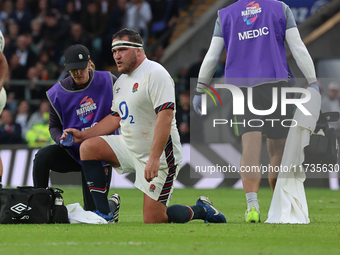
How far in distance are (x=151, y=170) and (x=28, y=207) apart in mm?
1171

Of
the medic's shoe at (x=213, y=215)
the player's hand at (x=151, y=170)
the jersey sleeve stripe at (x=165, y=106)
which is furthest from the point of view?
the medic's shoe at (x=213, y=215)

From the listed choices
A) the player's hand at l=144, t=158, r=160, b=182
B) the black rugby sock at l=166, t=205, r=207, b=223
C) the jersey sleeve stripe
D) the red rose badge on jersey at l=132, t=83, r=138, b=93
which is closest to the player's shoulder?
the red rose badge on jersey at l=132, t=83, r=138, b=93

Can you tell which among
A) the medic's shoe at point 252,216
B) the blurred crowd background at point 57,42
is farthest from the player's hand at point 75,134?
the blurred crowd background at point 57,42

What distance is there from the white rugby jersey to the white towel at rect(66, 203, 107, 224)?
640mm

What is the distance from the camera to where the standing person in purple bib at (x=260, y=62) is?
528 centimetres

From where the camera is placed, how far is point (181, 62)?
1477 centimetres

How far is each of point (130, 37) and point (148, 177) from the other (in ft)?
4.17

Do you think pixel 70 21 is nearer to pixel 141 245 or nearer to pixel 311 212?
pixel 311 212

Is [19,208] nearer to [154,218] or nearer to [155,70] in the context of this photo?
[154,218]

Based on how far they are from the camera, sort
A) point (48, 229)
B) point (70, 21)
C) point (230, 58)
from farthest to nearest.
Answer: point (70, 21)
point (230, 58)
point (48, 229)

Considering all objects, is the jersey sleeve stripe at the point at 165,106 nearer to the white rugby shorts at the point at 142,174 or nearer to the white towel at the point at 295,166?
the white rugby shorts at the point at 142,174

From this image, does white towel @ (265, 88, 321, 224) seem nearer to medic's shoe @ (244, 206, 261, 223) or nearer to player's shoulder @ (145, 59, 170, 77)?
medic's shoe @ (244, 206, 261, 223)

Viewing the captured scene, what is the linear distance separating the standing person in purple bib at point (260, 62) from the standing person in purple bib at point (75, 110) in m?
1.25

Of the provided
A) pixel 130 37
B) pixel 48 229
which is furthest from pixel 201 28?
pixel 48 229
